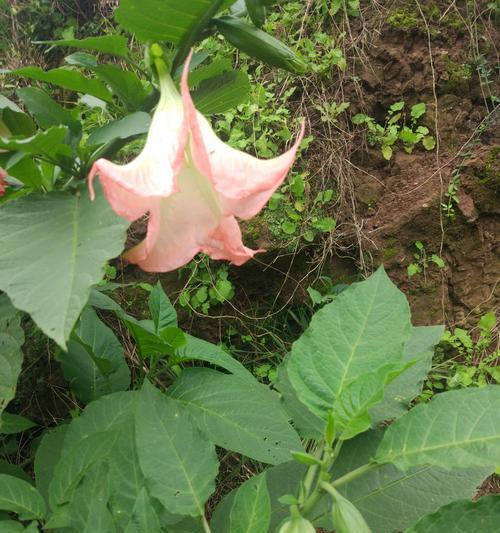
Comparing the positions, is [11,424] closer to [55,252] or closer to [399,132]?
[55,252]

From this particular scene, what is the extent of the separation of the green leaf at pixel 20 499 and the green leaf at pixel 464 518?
0.43 metres

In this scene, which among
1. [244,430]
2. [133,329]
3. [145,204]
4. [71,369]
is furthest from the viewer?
[71,369]

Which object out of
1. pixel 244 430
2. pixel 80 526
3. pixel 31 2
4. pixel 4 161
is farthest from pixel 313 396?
pixel 31 2

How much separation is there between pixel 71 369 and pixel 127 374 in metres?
0.09

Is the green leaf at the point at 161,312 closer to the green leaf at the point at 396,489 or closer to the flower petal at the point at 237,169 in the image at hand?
the green leaf at the point at 396,489

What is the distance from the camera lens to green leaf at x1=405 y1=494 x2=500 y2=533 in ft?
1.78

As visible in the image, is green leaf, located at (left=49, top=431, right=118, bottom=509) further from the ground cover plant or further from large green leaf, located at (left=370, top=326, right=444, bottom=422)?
large green leaf, located at (left=370, top=326, right=444, bottom=422)

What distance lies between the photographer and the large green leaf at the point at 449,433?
55cm

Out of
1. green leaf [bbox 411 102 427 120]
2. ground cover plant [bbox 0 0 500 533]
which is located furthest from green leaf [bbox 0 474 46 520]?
green leaf [bbox 411 102 427 120]

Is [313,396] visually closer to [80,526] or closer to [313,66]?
[80,526]

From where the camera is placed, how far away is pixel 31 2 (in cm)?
249

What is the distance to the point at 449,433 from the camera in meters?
0.57

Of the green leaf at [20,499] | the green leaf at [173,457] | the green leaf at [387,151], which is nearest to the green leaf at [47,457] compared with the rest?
the green leaf at [20,499]

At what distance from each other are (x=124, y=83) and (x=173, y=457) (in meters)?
0.41
